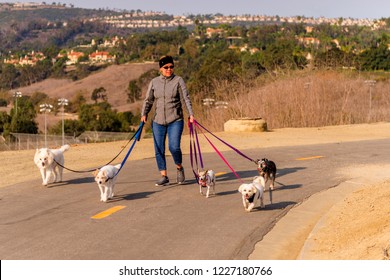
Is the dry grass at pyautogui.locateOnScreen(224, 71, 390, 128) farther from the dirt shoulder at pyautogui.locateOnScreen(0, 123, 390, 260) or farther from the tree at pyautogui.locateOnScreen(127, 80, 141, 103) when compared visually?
the tree at pyautogui.locateOnScreen(127, 80, 141, 103)

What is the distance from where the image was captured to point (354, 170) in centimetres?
1602

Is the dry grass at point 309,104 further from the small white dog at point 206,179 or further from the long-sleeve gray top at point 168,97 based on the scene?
the small white dog at point 206,179

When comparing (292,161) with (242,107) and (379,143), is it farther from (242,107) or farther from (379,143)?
(242,107)

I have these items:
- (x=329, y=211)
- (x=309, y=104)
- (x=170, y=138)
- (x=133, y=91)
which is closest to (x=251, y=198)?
(x=329, y=211)

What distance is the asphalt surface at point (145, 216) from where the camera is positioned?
344 inches

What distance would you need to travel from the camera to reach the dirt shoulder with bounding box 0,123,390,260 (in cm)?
838

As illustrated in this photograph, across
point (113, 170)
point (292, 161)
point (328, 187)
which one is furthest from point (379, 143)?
point (113, 170)

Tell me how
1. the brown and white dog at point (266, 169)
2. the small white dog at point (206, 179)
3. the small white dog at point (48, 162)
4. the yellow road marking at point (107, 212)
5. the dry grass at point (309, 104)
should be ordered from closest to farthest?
the yellow road marking at point (107, 212), the small white dog at point (206, 179), the brown and white dog at point (266, 169), the small white dog at point (48, 162), the dry grass at point (309, 104)

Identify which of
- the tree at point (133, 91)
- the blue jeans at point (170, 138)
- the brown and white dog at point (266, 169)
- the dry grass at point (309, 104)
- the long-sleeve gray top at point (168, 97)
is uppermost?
the long-sleeve gray top at point (168, 97)

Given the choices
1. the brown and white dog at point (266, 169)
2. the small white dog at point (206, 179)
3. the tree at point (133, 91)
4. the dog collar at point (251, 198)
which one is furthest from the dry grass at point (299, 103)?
the tree at point (133, 91)

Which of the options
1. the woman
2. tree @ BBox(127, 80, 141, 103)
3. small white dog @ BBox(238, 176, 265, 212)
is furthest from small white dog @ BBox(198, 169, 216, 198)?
tree @ BBox(127, 80, 141, 103)

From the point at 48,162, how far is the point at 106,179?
6.84 feet

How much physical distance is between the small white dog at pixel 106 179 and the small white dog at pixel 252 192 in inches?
85.5

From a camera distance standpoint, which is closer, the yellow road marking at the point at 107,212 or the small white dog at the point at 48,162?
the yellow road marking at the point at 107,212
